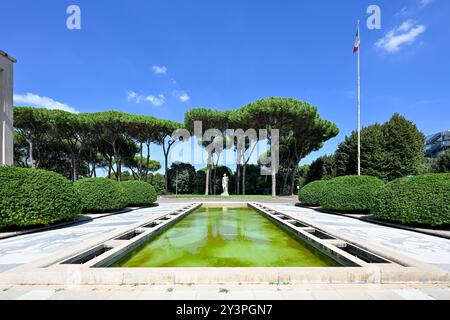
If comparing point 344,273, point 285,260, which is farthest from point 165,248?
point 344,273

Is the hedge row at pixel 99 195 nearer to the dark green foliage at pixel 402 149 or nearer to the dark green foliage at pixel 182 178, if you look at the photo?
the dark green foliage at pixel 182 178

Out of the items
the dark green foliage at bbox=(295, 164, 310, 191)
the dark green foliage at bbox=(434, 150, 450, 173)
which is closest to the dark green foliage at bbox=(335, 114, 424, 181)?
the dark green foliage at bbox=(434, 150, 450, 173)

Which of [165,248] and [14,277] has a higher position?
[14,277]

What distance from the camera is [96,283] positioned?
338 cm

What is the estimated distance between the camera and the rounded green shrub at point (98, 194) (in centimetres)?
1245

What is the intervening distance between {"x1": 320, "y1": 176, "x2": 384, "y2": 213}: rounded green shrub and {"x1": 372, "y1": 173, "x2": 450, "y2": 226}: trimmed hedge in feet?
8.87

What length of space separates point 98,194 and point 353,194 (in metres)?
13.0

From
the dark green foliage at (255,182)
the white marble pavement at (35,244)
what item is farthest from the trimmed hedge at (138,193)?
the dark green foliage at (255,182)

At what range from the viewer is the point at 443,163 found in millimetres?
29297

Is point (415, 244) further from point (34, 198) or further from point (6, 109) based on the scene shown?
point (6, 109)

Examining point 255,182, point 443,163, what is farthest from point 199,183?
point 443,163
